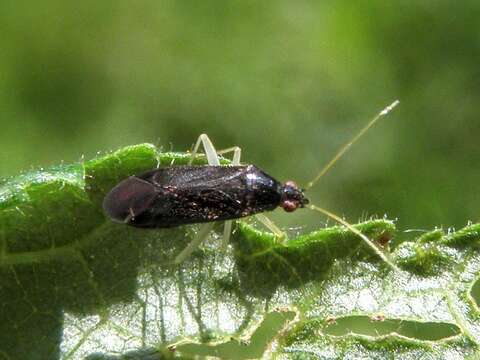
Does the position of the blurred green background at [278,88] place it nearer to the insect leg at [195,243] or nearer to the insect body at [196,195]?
the insect body at [196,195]

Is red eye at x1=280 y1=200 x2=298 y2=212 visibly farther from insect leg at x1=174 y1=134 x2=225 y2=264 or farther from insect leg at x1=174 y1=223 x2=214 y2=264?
insect leg at x1=174 y1=223 x2=214 y2=264

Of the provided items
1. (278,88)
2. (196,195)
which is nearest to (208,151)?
(196,195)

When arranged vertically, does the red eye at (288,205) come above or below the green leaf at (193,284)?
above

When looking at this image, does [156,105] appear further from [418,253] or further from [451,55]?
[418,253]

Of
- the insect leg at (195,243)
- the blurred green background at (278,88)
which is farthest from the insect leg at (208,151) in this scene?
the blurred green background at (278,88)

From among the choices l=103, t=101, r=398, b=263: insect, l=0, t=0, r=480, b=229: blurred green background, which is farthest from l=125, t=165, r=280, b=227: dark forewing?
l=0, t=0, r=480, b=229: blurred green background

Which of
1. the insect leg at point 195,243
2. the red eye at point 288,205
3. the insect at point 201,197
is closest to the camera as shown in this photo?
the insect leg at point 195,243

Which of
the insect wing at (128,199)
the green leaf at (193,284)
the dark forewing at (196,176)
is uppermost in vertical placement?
the dark forewing at (196,176)
